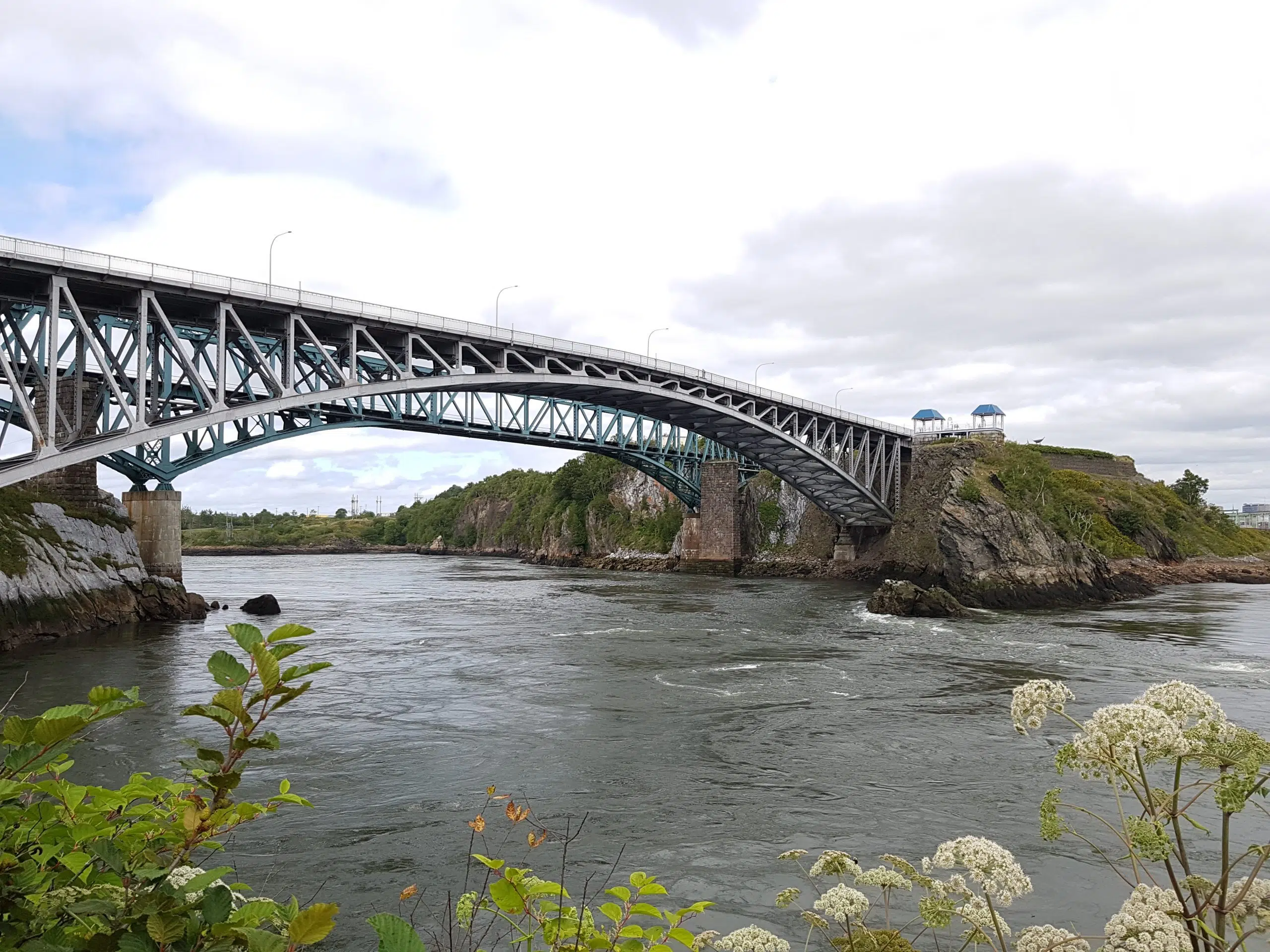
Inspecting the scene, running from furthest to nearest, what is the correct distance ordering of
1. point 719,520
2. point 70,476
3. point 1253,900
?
1. point 719,520
2. point 70,476
3. point 1253,900

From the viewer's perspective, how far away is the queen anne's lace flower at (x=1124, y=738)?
306 cm

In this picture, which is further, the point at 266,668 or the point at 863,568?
the point at 863,568

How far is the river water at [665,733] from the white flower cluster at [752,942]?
451 centimetres

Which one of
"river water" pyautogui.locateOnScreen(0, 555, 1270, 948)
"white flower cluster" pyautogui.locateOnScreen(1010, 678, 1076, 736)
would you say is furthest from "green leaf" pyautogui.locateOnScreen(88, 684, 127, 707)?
"river water" pyautogui.locateOnScreen(0, 555, 1270, 948)

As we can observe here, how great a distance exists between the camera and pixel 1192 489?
264 feet

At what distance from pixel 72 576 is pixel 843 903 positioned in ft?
107

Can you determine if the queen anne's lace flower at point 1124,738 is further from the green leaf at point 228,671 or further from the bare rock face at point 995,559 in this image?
the bare rock face at point 995,559

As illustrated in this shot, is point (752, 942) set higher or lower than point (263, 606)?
higher

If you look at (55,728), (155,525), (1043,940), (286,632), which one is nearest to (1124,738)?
(1043,940)

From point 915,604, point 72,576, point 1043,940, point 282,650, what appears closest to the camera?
point 282,650

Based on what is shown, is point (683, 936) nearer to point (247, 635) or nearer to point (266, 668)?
point (266, 668)

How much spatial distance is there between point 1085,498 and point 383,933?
241 feet

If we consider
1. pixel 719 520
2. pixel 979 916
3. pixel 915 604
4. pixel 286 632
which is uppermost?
pixel 719 520

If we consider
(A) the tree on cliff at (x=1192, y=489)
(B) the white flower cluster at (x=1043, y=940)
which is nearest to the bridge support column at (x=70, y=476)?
(B) the white flower cluster at (x=1043, y=940)
